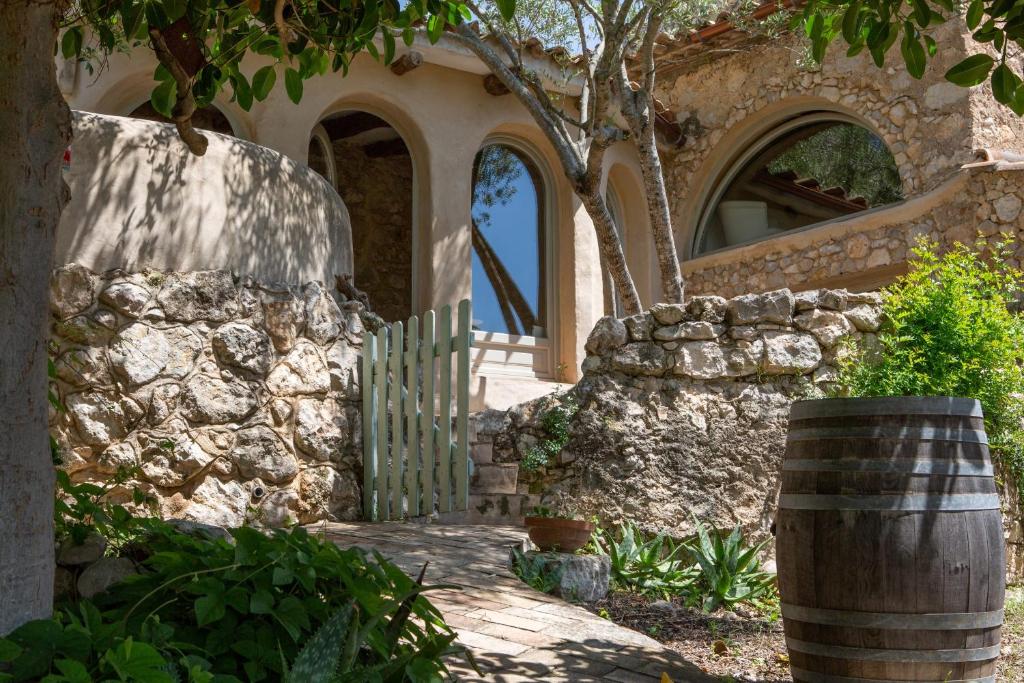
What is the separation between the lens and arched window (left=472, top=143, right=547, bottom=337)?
33.3 ft

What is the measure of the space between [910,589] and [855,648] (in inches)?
9.9

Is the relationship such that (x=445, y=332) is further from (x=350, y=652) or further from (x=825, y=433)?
(x=350, y=652)

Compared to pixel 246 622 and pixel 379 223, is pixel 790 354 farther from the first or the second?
pixel 379 223

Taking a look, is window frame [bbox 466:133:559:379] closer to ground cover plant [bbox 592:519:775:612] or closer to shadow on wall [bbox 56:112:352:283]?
shadow on wall [bbox 56:112:352:283]

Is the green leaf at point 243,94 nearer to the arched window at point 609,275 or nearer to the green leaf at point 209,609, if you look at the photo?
the green leaf at point 209,609

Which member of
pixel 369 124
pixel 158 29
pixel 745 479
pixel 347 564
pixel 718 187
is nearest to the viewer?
pixel 347 564

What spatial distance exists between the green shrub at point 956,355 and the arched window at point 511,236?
4.42 metres

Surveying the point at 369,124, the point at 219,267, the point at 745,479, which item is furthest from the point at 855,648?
the point at 369,124

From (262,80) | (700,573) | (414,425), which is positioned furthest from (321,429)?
(262,80)

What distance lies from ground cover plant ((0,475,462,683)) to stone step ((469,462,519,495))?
13.8 ft

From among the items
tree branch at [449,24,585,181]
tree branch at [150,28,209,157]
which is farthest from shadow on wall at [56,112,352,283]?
tree branch at [150,28,209,157]

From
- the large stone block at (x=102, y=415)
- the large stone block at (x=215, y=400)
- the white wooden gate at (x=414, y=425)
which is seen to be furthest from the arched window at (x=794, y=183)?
the large stone block at (x=102, y=415)

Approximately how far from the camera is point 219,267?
6.42m

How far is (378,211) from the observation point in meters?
11.3
